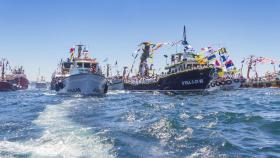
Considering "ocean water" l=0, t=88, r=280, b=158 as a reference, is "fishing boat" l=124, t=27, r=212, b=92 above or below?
above

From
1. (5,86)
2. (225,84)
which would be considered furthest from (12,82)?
(225,84)

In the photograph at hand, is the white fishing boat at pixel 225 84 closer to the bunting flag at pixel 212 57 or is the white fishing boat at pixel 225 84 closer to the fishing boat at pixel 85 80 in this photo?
the bunting flag at pixel 212 57

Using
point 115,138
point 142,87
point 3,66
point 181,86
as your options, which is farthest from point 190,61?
point 3,66

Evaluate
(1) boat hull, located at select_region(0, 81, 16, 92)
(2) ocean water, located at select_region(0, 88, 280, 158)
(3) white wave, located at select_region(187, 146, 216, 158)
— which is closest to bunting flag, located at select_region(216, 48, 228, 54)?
(2) ocean water, located at select_region(0, 88, 280, 158)

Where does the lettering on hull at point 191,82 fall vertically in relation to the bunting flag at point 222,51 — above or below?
below

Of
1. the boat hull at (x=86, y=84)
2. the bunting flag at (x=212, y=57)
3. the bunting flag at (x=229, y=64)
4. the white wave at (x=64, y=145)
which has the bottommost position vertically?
the white wave at (x=64, y=145)

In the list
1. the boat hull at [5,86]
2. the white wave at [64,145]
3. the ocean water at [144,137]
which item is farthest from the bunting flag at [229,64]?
the white wave at [64,145]

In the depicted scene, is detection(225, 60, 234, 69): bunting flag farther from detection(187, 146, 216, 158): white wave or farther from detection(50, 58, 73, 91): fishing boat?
detection(187, 146, 216, 158): white wave

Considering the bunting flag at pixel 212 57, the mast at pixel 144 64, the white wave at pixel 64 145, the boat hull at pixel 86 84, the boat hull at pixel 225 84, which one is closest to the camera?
the white wave at pixel 64 145

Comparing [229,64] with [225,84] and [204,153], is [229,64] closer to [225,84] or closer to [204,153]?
[225,84]

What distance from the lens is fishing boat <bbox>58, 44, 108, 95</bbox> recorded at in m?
50.9

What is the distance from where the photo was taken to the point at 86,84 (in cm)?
5088

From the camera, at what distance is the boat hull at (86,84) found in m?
50.9

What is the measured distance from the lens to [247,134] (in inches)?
620
